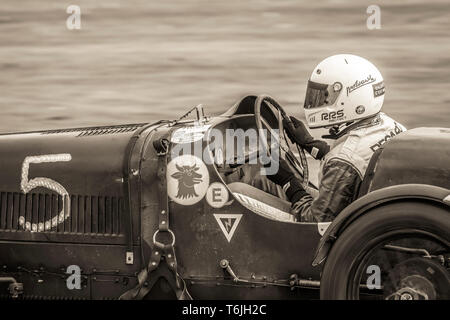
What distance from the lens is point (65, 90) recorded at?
39.3 feet

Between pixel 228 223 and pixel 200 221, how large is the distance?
153 mm

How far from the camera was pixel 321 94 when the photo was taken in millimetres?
4676

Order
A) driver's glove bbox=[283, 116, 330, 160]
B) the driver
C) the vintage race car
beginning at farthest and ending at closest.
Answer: driver's glove bbox=[283, 116, 330, 160] → the driver → the vintage race car

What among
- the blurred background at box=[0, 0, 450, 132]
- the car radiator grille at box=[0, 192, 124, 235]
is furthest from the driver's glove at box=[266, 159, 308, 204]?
the blurred background at box=[0, 0, 450, 132]

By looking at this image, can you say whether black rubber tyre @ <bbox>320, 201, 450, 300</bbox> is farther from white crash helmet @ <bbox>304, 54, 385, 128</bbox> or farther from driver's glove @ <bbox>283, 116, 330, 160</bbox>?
driver's glove @ <bbox>283, 116, 330, 160</bbox>

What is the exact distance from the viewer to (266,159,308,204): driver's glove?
484 centimetres

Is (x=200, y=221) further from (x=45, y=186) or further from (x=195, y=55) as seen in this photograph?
(x=195, y=55)

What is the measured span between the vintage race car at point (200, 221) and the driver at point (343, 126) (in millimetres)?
127

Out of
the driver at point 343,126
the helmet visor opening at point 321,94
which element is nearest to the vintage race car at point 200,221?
the driver at point 343,126

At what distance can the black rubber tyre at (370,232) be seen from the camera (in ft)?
12.4

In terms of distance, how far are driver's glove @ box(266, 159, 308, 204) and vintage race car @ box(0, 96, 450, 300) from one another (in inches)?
3.8

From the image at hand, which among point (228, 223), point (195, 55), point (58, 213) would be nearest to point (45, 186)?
point (58, 213)
